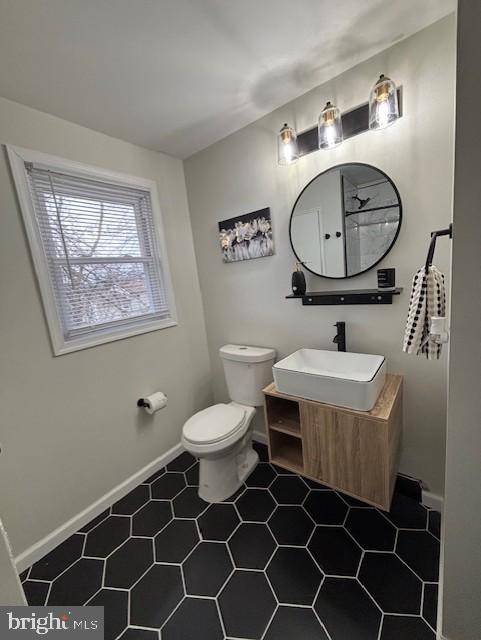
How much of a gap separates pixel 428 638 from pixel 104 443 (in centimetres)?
176

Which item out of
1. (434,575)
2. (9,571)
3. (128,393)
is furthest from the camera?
(128,393)

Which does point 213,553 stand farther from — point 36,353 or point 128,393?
point 36,353

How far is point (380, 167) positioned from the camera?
1341 mm

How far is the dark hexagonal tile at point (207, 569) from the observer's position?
3.97 feet

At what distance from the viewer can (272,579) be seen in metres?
1.21

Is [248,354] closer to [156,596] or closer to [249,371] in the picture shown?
[249,371]

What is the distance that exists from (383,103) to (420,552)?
206 centimetres

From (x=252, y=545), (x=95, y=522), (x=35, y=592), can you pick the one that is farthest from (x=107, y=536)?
(x=252, y=545)

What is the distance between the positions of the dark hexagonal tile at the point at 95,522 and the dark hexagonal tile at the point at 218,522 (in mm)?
617

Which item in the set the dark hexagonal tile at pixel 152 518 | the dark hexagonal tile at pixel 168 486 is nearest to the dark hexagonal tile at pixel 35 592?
the dark hexagonal tile at pixel 152 518

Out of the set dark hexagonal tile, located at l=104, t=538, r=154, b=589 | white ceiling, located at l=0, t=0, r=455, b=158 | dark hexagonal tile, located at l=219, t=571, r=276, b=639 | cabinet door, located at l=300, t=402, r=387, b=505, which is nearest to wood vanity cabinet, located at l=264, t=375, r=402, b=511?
cabinet door, located at l=300, t=402, r=387, b=505

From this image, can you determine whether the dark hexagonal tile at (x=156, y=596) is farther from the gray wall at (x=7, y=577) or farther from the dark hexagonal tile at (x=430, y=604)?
the dark hexagonal tile at (x=430, y=604)

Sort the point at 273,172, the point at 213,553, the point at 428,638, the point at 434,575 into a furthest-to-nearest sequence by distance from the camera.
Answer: the point at 273,172 → the point at 213,553 → the point at 434,575 → the point at 428,638

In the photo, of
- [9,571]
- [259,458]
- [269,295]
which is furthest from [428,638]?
[269,295]
